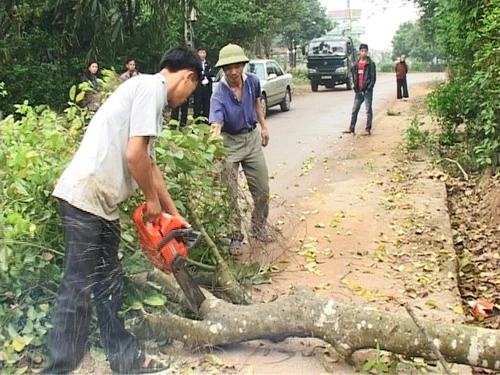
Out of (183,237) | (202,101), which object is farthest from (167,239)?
(202,101)

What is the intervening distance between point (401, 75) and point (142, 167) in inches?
776

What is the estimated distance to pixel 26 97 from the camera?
14547 millimetres

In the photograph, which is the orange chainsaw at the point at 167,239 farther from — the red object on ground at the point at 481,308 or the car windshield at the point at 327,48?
the car windshield at the point at 327,48

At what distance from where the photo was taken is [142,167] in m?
3.22

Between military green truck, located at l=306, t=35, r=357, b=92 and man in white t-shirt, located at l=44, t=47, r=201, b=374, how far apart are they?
25.4 meters

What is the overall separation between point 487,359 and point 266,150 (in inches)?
341

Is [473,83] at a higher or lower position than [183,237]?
higher

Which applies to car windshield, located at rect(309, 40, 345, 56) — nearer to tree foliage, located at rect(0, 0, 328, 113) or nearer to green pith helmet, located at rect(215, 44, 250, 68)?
tree foliage, located at rect(0, 0, 328, 113)

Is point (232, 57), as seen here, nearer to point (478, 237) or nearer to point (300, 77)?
point (478, 237)

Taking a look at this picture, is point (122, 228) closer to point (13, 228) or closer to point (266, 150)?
point (13, 228)

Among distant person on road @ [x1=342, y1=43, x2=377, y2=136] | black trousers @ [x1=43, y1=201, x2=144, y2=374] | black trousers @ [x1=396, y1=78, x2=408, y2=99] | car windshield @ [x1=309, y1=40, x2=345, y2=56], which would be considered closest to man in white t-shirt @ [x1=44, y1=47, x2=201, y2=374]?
black trousers @ [x1=43, y1=201, x2=144, y2=374]

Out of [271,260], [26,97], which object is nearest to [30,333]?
[271,260]

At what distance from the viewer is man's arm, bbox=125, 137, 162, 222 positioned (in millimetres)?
3168

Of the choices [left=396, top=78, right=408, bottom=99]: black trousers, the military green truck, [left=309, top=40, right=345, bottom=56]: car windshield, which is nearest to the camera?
[left=396, top=78, right=408, bottom=99]: black trousers
